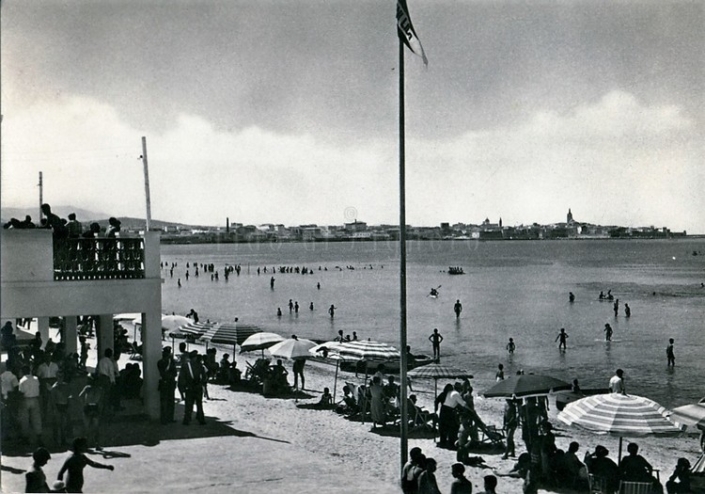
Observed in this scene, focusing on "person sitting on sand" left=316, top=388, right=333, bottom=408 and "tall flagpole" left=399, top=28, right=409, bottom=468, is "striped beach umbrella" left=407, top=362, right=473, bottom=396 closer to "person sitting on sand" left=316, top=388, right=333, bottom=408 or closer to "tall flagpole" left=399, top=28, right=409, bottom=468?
"person sitting on sand" left=316, top=388, right=333, bottom=408

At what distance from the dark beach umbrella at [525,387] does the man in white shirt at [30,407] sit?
8.69 m

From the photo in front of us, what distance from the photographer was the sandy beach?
11.9m

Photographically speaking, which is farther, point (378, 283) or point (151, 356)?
point (378, 283)

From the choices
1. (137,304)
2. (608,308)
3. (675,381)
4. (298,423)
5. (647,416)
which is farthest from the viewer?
(608,308)

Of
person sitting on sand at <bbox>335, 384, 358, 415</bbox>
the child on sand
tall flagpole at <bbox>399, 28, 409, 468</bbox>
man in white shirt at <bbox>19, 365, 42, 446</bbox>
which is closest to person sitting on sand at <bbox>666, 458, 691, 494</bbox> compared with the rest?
tall flagpole at <bbox>399, 28, 409, 468</bbox>

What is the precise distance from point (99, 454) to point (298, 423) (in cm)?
604

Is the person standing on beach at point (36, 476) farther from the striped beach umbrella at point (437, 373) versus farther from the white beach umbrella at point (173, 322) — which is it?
the white beach umbrella at point (173, 322)

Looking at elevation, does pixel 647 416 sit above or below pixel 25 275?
below

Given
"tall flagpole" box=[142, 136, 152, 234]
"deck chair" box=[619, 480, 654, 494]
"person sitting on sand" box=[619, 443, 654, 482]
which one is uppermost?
"tall flagpole" box=[142, 136, 152, 234]

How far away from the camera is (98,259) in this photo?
15703 mm

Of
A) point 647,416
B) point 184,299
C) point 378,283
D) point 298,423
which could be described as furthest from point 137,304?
point 378,283

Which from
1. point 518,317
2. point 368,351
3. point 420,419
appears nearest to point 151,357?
point 368,351

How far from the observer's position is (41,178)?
42844mm

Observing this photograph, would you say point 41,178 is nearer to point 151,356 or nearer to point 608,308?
point 151,356
